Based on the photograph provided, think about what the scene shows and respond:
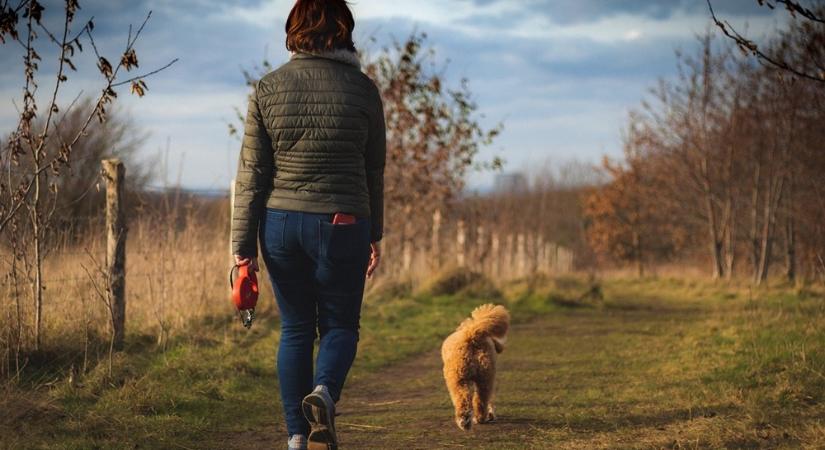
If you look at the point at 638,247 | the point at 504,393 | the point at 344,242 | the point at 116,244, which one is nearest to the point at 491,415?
the point at 504,393

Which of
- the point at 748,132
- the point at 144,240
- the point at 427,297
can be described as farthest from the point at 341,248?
the point at 748,132

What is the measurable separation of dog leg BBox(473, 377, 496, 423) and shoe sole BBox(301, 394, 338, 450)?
1593 millimetres

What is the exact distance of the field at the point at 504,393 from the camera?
454 centimetres

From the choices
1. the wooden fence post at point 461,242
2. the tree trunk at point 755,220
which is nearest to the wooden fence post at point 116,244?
the wooden fence post at point 461,242

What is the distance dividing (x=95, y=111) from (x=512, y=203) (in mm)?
21227

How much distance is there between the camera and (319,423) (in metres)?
3.53

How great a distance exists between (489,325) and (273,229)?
1.90 m

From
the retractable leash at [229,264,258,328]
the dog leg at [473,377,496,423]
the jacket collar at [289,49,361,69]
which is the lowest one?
the dog leg at [473,377,496,423]

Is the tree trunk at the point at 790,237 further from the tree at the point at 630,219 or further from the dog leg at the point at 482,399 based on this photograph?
the dog leg at the point at 482,399

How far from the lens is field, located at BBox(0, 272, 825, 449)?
14.9 ft

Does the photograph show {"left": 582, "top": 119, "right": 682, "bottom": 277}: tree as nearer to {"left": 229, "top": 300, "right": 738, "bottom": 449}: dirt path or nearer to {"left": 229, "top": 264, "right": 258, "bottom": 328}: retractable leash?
{"left": 229, "top": 300, "right": 738, "bottom": 449}: dirt path

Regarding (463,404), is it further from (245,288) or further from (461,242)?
(461,242)

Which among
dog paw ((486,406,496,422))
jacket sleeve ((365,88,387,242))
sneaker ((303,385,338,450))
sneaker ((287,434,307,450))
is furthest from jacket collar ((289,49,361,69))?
dog paw ((486,406,496,422))

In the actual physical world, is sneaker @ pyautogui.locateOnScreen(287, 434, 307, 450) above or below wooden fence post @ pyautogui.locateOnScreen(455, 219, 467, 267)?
below
